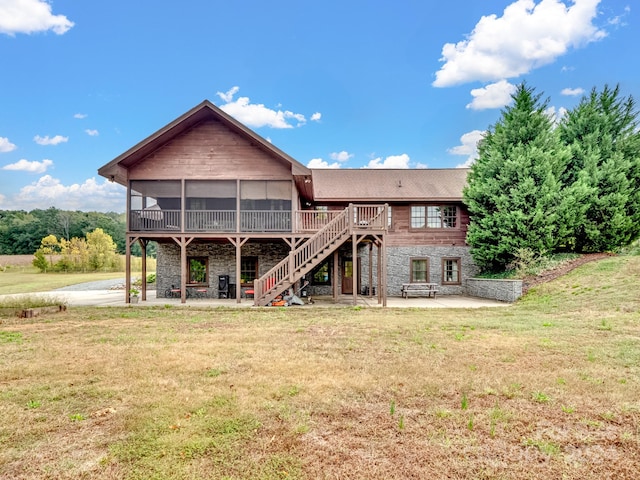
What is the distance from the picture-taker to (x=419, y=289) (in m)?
18.7

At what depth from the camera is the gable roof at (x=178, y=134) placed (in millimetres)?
14742

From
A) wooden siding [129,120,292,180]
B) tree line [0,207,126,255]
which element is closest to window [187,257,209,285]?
wooden siding [129,120,292,180]

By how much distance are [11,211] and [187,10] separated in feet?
268

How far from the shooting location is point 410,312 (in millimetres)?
12820

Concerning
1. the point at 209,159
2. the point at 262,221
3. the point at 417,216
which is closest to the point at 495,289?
the point at 417,216

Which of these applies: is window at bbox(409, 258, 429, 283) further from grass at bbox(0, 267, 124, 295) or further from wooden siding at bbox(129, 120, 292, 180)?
grass at bbox(0, 267, 124, 295)

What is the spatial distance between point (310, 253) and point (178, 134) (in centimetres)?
794

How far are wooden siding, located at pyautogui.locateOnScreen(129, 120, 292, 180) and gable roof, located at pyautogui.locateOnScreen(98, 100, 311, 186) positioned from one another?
22 cm

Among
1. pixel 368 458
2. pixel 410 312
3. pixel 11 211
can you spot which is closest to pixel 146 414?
pixel 368 458

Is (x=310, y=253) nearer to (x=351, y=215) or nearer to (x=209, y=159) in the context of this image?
(x=351, y=215)

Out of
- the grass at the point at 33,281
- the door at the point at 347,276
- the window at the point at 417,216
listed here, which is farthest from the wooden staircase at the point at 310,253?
the grass at the point at 33,281

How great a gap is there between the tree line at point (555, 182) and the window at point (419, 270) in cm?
261

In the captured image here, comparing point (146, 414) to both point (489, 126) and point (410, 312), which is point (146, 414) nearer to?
point (410, 312)

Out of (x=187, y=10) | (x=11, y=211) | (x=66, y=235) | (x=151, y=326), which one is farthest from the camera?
(x=11, y=211)
